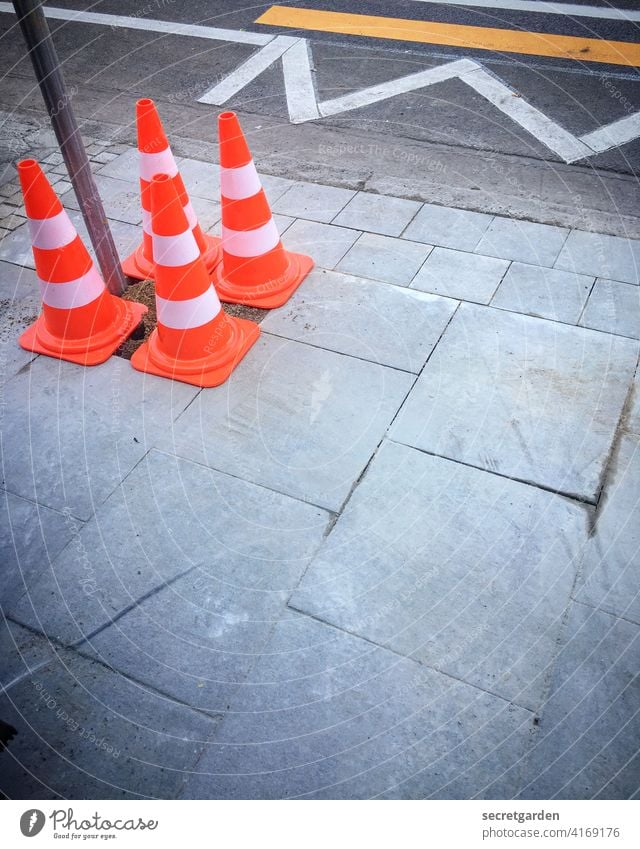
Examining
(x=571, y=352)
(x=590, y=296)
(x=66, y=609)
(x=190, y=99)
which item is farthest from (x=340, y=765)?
(x=190, y=99)

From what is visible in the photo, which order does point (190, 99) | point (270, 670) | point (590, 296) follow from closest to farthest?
point (270, 670) → point (590, 296) → point (190, 99)

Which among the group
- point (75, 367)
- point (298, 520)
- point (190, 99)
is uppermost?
point (190, 99)

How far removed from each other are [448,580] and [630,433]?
1371 mm

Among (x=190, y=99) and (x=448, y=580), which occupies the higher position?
(x=190, y=99)

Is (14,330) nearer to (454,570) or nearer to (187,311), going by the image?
(187,311)

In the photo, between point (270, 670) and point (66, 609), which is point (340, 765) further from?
point (66, 609)

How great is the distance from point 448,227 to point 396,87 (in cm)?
280

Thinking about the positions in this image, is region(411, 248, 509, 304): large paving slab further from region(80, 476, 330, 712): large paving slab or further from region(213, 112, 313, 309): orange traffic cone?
region(80, 476, 330, 712): large paving slab

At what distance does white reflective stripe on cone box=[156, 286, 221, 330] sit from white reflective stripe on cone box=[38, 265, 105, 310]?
488mm

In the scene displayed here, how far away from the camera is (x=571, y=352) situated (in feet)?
13.1

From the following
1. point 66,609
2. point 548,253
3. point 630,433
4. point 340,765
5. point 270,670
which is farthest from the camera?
point 548,253

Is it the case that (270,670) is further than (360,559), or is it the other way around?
(360,559)

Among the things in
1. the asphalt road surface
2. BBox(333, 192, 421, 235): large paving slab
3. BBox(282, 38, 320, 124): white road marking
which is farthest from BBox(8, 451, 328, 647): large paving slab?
BBox(282, 38, 320, 124): white road marking

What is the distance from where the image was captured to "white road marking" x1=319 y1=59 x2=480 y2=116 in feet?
22.1
